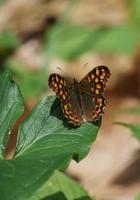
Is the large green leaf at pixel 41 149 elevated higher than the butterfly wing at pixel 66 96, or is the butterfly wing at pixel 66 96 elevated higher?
the butterfly wing at pixel 66 96

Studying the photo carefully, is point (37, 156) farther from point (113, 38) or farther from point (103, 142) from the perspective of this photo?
point (113, 38)

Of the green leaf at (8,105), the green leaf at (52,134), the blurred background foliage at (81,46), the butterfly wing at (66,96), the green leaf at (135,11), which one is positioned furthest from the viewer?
the green leaf at (135,11)

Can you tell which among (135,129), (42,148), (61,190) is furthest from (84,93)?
(42,148)

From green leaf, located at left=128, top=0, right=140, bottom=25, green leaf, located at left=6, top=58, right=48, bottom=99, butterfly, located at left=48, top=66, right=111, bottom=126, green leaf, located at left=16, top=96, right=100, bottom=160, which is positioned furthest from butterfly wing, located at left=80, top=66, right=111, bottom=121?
green leaf, located at left=128, top=0, right=140, bottom=25

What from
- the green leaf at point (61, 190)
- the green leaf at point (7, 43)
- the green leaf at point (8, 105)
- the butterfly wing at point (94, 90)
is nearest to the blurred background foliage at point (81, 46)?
the green leaf at point (7, 43)

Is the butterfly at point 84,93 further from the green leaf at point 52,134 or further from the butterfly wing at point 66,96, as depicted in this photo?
the green leaf at point 52,134

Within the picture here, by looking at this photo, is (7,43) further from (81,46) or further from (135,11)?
(135,11)
